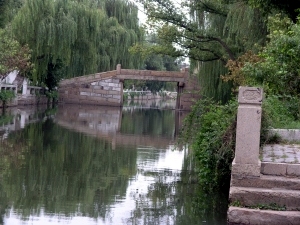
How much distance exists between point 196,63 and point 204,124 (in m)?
18.0

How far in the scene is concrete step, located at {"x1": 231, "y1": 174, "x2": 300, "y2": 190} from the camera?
333 inches

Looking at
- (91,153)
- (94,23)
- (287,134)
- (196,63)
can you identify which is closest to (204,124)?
(287,134)

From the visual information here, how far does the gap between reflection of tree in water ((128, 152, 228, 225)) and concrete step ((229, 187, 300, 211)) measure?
3.75 feet

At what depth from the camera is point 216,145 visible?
10.8m

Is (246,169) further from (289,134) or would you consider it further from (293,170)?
(289,134)

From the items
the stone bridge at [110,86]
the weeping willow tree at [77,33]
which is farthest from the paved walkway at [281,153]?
the stone bridge at [110,86]

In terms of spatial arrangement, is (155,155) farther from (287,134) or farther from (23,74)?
(23,74)

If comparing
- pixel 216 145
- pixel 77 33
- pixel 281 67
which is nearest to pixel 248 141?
pixel 216 145

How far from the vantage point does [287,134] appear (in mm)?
11531

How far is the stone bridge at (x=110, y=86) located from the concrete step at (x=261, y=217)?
38.8 meters

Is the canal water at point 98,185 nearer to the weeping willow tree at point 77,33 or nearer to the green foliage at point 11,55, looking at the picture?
the green foliage at point 11,55

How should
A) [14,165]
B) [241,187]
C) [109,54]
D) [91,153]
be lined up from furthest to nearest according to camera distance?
[109,54] → [91,153] → [14,165] → [241,187]

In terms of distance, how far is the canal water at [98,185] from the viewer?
9469 mm

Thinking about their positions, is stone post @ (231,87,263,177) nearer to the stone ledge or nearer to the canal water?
the canal water
